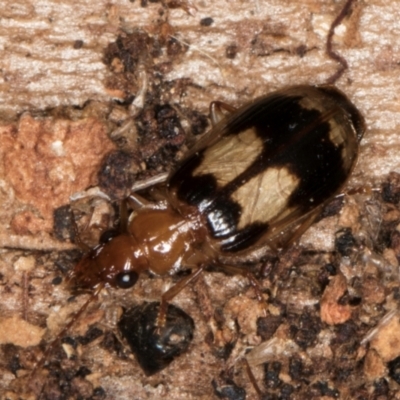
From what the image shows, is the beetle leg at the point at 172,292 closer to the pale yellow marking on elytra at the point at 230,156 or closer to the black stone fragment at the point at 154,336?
the black stone fragment at the point at 154,336

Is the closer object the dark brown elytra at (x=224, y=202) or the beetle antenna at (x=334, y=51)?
the dark brown elytra at (x=224, y=202)

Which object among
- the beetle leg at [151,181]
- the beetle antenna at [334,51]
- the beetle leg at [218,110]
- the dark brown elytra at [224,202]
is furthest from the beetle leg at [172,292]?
the beetle antenna at [334,51]

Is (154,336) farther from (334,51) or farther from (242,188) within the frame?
(334,51)

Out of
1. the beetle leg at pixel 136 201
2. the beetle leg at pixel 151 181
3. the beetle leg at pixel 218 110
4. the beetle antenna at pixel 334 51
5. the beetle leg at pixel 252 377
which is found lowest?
the beetle leg at pixel 252 377

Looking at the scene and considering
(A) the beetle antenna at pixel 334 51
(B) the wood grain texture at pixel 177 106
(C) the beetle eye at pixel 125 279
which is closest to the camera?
Result: (C) the beetle eye at pixel 125 279

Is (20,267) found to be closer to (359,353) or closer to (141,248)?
(141,248)

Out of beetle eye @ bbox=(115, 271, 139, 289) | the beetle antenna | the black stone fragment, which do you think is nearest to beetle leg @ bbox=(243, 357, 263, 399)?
the black stone fragment

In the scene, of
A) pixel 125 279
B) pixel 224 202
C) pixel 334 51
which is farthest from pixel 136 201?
pixel 334 51
